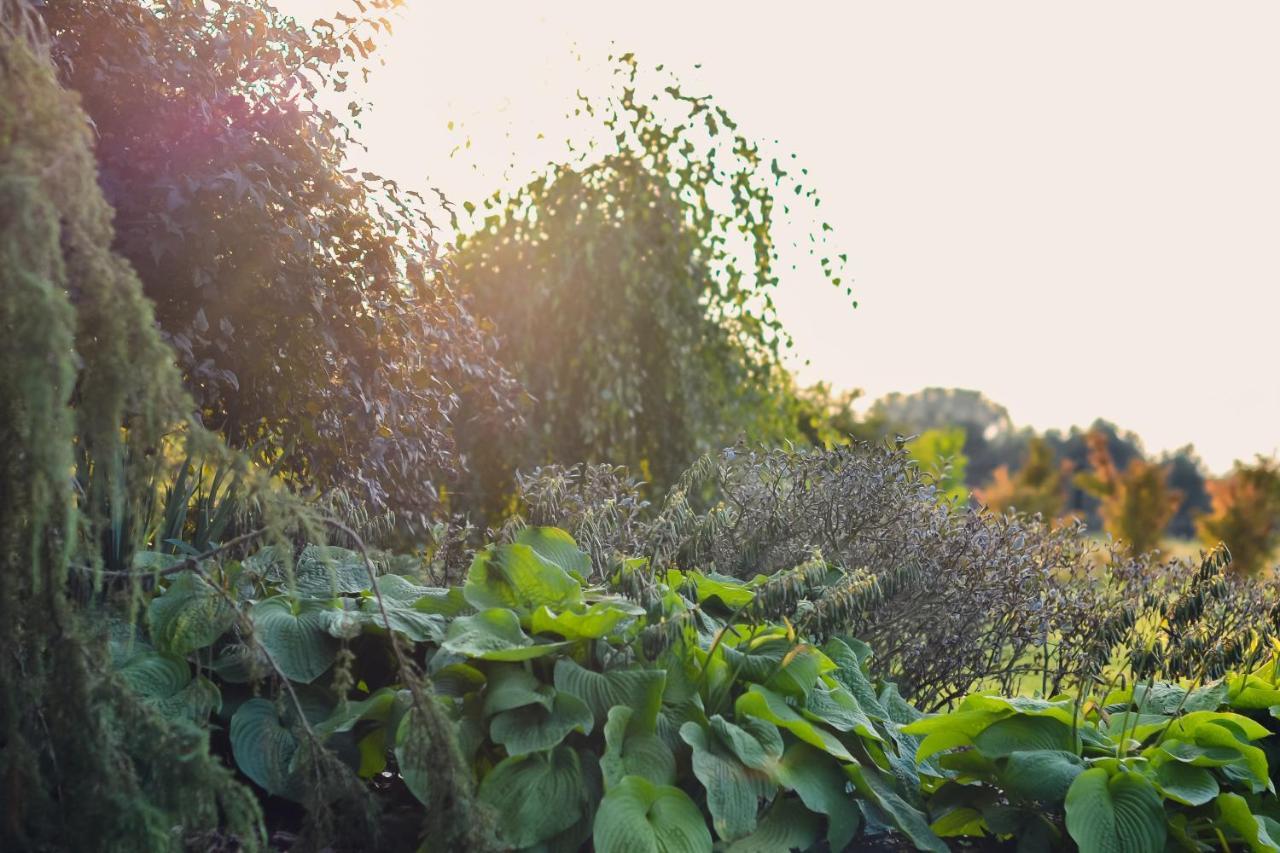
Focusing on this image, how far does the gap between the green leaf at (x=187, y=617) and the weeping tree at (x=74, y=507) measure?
0.68ft

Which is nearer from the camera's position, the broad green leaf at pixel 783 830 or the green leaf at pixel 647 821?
the green leaf at pixel 647 821

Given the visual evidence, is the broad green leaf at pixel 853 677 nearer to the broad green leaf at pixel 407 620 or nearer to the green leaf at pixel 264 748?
the broad green leaf at pixel 407 620

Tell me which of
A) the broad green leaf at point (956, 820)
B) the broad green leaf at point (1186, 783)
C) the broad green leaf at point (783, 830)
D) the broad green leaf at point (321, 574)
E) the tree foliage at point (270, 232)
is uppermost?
the tree foliage at point (270, 232)

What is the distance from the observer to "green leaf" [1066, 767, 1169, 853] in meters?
2.22

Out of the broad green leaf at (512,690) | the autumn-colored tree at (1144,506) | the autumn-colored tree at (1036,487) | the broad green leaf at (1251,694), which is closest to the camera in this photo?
the broad green leaf at (512,690)

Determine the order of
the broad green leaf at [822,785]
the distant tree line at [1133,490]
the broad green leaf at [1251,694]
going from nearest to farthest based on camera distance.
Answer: the broad green leaf at [822,785], the broad green leaf at [1251,694], the distant tree line at [1133,490]

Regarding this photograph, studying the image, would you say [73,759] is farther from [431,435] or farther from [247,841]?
[431,435]

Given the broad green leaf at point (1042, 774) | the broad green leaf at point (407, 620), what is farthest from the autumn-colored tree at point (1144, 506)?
the broad green leaf at point (407, 620)

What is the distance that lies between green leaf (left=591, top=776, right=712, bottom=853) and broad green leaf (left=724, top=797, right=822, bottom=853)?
0.11m

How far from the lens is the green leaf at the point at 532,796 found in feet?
6.84

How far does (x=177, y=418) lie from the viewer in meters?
1.69

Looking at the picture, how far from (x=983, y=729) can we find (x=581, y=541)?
1184mm

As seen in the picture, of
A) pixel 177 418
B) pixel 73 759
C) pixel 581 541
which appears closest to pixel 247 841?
pixel 73 759

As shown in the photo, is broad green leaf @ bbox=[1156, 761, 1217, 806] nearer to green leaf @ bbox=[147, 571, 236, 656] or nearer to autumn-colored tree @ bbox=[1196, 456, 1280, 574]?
green leaf @ bbox=[147, 571, 236, 656]
